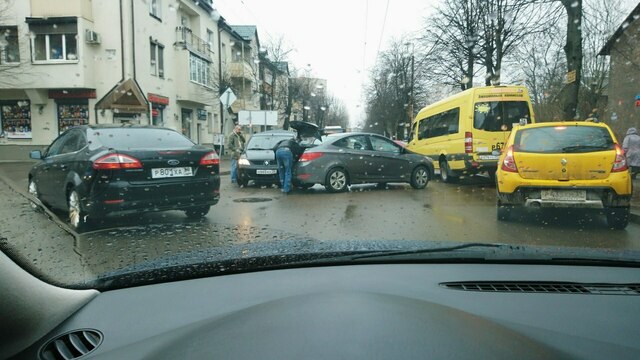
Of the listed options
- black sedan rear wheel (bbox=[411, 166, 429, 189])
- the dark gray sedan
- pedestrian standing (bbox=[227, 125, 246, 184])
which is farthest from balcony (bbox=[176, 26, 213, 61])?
black sedan rear wheel (bbox=[411, 166, 429, 189])

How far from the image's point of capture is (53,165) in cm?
757

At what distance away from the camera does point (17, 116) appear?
23.0 meters

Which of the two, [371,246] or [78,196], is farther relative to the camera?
[78,196]

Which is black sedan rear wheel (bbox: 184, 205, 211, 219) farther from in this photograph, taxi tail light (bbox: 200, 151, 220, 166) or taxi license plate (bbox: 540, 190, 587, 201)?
taxi license plate (bbox: 540, 190, 587, 201)

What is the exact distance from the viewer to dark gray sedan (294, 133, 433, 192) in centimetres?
1177

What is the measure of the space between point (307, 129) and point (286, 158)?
1371 millimetres

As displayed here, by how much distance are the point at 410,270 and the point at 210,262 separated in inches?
39.9

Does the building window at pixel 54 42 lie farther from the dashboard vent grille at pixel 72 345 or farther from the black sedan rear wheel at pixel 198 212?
the dashboard vent grille at pixel 72 345

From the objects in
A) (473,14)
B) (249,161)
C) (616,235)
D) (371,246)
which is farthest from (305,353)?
(473,14)

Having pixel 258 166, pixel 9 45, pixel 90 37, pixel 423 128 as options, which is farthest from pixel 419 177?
pixel 9 45

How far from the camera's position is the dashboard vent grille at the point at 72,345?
1.78 meters

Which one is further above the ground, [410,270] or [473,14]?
[473,14]

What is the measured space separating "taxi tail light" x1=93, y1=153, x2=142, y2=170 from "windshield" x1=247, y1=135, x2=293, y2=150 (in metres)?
7.17

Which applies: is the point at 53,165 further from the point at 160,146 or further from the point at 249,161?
the point at 249,161
